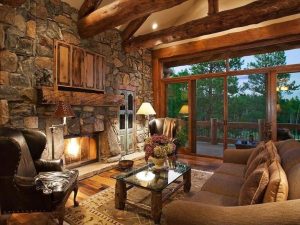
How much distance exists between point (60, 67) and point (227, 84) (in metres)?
3.76

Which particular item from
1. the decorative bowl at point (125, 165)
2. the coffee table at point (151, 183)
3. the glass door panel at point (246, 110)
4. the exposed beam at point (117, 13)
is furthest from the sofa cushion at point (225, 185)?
the glass door panel at point (246, 110)

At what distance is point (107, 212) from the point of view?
2.52 metres

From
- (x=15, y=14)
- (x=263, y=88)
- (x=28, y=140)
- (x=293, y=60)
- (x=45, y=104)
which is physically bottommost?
(x=28, y=140)

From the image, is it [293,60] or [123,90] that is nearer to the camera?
[293,60]

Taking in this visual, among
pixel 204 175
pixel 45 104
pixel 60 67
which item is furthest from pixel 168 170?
pixel 60 67

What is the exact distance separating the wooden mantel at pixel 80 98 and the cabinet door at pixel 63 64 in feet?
0.79

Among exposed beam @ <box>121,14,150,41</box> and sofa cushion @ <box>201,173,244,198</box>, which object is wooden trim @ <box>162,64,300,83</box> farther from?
sofa cushion @ <box>201,173,244,198</box>

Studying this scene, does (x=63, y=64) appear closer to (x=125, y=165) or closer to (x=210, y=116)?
(x=125, y=165)

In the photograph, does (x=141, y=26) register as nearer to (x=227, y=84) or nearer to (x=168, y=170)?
(x=227, y=84)

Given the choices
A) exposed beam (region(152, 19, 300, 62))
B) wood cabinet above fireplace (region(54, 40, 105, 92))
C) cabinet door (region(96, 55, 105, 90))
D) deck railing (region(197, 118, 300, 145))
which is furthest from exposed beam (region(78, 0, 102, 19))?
deck railing (region(197, 118, 300, 145))

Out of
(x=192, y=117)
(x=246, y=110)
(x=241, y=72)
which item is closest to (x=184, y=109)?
(x=192, y=117)

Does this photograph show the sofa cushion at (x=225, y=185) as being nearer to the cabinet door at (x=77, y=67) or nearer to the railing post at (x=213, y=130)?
the cabinet door at (x=77, y=67)

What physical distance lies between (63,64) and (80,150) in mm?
1716

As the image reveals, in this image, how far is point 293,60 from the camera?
435cm
